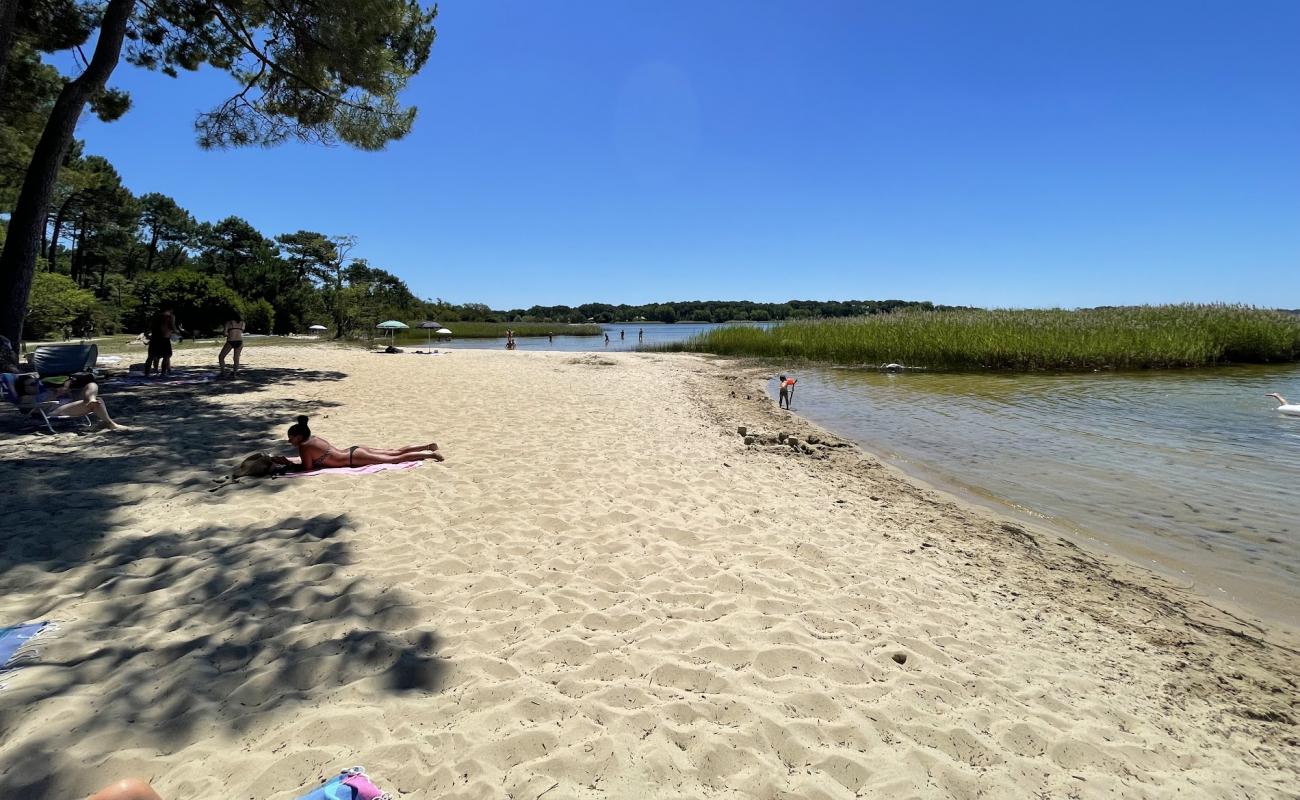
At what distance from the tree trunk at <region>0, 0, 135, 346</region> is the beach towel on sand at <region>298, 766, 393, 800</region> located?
425 inches

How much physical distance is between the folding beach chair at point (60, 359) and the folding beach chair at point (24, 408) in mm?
1754

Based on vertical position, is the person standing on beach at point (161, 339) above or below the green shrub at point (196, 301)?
below

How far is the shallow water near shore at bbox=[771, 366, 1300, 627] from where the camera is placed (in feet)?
15.7

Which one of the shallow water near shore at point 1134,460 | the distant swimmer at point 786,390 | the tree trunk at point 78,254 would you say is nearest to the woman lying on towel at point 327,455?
the shallow water near shore at point 1134,460

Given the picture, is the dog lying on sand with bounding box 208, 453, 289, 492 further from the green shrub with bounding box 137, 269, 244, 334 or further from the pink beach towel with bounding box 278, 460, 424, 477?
the green shrub with bounding box 137, 269, 244, 334

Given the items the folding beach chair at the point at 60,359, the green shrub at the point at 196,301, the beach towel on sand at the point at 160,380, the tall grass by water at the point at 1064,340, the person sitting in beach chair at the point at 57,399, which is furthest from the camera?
the green shrub at the point at 196,301

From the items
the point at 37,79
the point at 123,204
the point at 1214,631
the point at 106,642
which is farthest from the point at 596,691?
the point at 123,204

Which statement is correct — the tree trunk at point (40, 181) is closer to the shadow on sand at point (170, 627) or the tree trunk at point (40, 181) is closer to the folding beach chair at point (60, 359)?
the folding beach chair at point (60, 359)

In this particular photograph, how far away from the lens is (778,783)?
6.97 ft

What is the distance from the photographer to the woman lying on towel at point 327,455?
5.75m

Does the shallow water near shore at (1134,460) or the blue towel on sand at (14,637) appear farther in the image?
the shallow water near shore at (1134,460)

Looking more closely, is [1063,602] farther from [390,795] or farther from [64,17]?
[64,17]

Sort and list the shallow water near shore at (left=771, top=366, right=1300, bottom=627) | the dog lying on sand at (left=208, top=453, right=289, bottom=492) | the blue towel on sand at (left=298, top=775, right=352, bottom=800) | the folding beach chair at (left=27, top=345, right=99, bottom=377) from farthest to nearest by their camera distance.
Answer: the folding beach chair at (left=27, top=345, right=99, bottom=377) → the dog lying on sand at (left=208, top=453, right=289, bottom=492) → the shallow water near shore at (left=771, top=366, right=1300, bottom=627) → the blue towel on sand at (left=298, top=775, right=352, bottom=800)

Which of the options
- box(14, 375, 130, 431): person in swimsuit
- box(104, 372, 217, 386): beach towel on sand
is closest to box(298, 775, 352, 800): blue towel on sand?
box(14, 375, 130, 431): person in swimsuit
